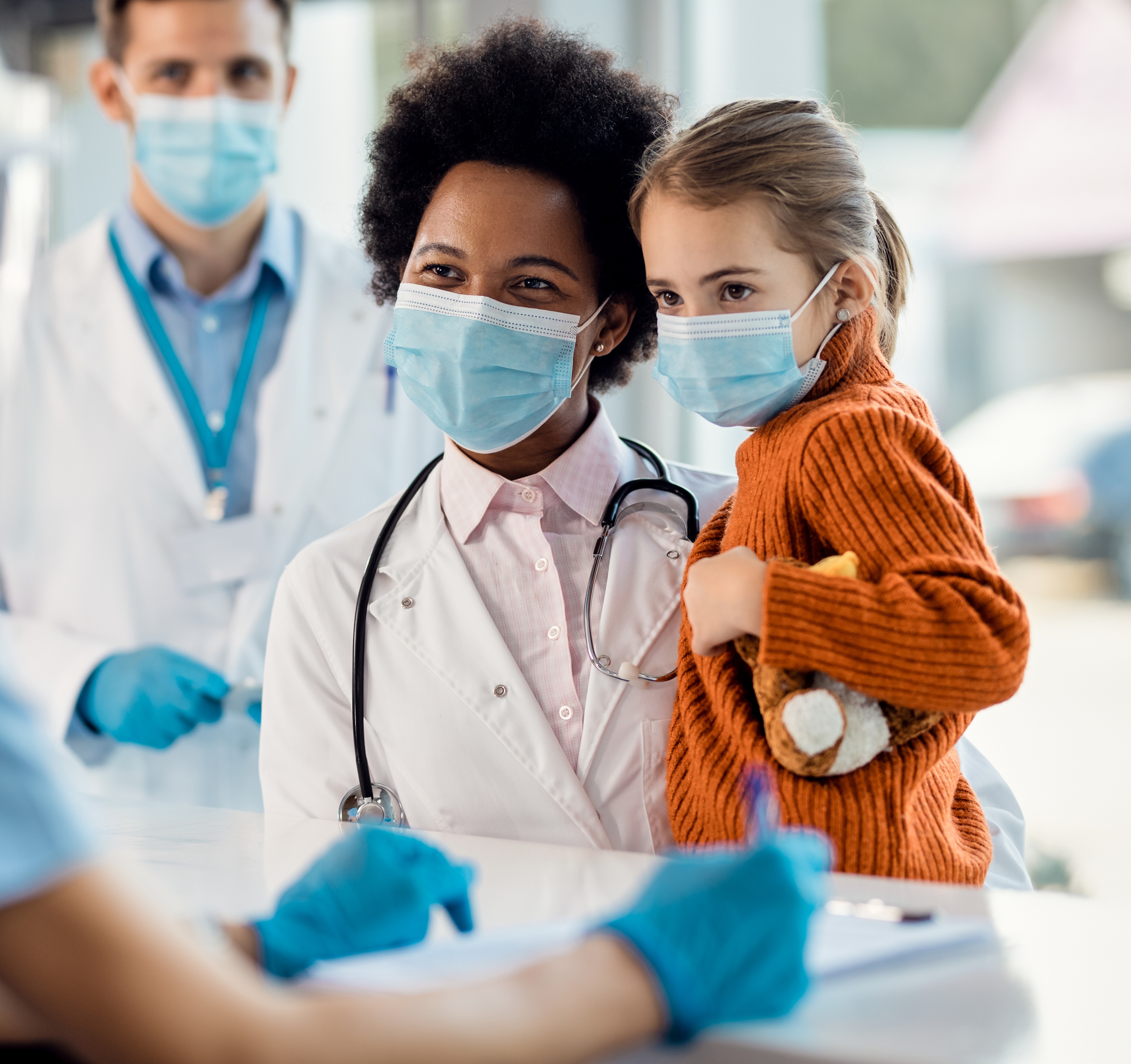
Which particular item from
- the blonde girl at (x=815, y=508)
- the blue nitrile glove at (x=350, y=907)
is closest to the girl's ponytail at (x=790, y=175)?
the blonde girl at (x=815, y=508)

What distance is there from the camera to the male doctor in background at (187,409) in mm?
2236

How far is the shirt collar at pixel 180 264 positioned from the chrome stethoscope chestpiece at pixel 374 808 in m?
1.26

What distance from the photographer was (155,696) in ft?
6.50

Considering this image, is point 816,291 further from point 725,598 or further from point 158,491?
point 158,491

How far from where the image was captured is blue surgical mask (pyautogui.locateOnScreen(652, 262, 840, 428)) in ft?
4.37

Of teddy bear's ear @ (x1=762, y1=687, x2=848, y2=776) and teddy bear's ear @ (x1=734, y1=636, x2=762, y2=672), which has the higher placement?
teddy bear's ear @ (x1=734, y1=636, x2=762, y2=672)

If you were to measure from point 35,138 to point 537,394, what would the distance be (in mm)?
2471

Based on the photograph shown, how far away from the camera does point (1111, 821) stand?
114 inches

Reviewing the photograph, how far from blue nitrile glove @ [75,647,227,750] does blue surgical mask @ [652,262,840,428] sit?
103 cm

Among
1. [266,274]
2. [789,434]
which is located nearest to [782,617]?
[789,434]

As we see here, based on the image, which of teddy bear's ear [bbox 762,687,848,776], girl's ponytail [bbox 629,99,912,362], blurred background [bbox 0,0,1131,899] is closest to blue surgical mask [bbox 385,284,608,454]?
girl's ponytail [bbox 629,99,912,362]

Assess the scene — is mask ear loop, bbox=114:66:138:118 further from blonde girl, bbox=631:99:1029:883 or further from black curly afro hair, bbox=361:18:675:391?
blonde girl, bbox=631:99:1029:883

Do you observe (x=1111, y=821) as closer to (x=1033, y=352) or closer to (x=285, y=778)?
(x=1033, y=352)

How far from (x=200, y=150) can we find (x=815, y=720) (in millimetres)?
1767
